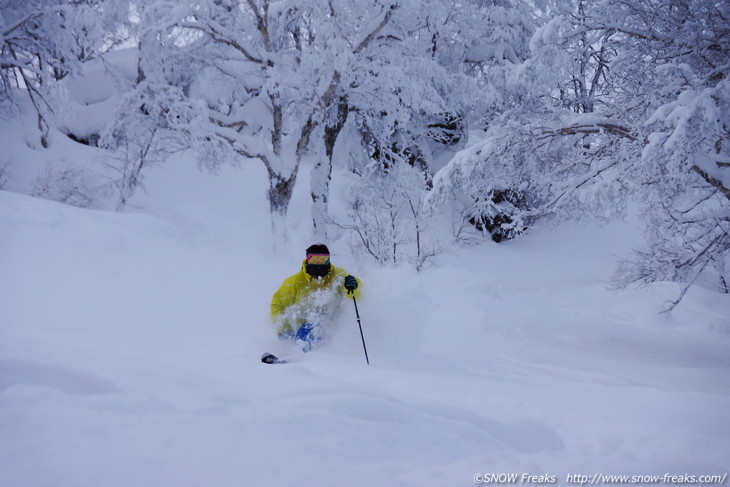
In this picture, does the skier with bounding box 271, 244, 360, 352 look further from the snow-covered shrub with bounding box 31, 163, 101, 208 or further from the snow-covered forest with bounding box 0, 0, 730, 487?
the snow-covered shrub with bounding box 31, 163, 101, 208

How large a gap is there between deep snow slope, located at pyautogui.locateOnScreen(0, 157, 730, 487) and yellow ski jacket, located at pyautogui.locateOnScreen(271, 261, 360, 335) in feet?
1.06

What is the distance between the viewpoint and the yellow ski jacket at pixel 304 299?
5379 millimetres

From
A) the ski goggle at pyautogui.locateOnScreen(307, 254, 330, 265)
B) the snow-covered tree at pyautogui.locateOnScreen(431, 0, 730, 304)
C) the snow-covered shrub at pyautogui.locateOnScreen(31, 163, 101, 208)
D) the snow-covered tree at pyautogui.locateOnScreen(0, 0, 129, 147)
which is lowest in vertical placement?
the ski goggle at pyautogui.locateOnScreen(307, 254, 330, 265)

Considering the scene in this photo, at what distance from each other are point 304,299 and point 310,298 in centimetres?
8

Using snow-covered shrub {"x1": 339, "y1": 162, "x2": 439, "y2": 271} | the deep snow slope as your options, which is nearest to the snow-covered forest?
the deep snow slope

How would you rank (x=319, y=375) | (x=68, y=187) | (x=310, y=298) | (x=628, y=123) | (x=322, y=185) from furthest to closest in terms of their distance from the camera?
1. (x=322, y=185)
2. (x=68, y=187)
3. (x=628, y=123)
4. (x=310, y=298)
5. (x=319, y=375)

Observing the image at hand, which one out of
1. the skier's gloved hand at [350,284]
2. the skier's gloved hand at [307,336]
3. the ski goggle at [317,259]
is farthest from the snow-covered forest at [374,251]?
the ski goggle at [317,259]

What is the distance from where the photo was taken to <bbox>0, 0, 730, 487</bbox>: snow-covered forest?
1.95 m

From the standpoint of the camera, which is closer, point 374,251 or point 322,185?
point 374,251

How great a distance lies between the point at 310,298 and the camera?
A: 5.57 meters

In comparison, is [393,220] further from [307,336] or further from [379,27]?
[307,336]

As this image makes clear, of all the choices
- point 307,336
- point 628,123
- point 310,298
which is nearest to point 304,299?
point 310,298

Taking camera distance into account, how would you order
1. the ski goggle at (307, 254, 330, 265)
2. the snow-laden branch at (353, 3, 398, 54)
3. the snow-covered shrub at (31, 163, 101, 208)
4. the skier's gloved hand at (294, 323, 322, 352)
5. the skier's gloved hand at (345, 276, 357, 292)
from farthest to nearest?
1. the snow-laden branch at (353, 3, 398, 54)
2. the snow-covered shrub at (31, 163, 101, 208)
3. the ski goggle at (307, 254, 330, 265)
4. the skier's gloved hand at (345, 276, 357, 292)
5. the skier's gloved hand at (294, 323, 322, 352)

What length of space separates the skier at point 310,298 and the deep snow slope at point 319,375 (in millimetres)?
296
